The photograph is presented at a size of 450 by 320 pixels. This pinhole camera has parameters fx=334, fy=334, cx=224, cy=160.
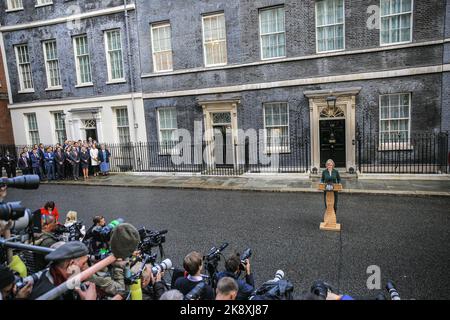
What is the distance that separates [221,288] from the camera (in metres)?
3.09

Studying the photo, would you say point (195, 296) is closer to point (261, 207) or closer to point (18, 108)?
point (261, 207)

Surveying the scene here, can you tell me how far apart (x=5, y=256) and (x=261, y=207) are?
758cm

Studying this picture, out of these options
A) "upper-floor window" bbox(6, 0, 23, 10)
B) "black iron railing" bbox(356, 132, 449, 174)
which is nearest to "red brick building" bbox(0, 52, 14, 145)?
"upper-floor window" bbox(6, 0, 23, 10)

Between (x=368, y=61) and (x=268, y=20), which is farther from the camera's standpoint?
(x=268, y=20)

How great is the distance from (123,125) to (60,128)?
4912 mm

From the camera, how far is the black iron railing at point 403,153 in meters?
13.7

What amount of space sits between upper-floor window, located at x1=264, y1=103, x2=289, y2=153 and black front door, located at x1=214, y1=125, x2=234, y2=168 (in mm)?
1955

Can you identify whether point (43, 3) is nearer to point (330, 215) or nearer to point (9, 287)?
point (330, 215)

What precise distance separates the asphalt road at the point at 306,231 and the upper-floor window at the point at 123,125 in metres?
6.44

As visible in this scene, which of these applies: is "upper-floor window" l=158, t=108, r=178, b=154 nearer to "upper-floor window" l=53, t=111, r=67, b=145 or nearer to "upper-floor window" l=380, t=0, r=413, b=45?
"upper-floor window" l=53, t=111, r=67, b=145

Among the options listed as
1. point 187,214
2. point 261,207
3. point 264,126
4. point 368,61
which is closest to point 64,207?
point 187,214

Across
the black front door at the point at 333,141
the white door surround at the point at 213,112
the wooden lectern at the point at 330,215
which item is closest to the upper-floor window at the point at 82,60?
the white door surround at the point at 213,112

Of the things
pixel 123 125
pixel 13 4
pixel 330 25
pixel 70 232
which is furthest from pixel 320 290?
pixel 13 4

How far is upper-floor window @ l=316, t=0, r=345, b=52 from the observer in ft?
48.2
